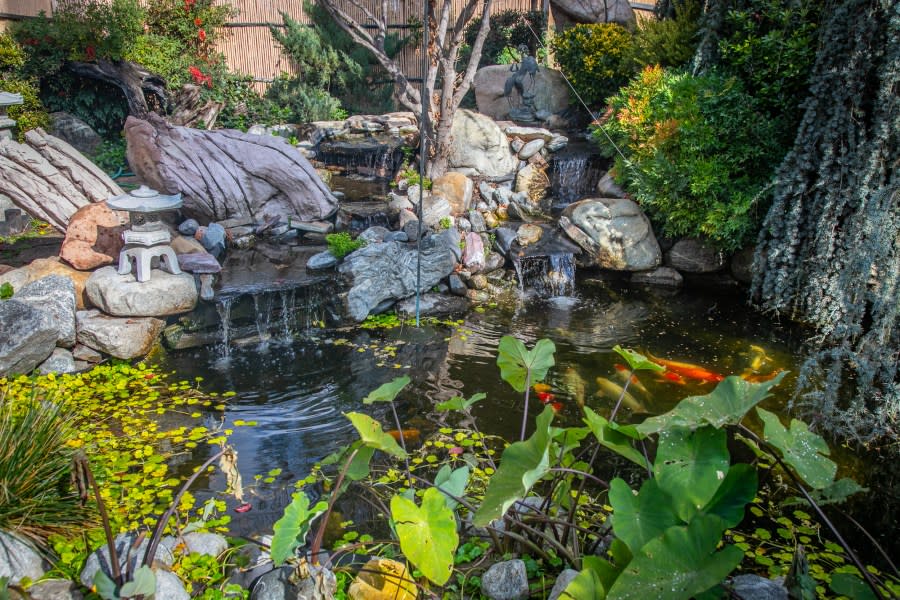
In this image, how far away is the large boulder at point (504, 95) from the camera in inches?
480

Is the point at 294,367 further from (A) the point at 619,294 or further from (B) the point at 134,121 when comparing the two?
(B) the point at 134,121

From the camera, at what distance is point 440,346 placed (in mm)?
6859

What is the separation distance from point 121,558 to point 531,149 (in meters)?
9.00

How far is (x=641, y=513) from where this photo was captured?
8.34ft

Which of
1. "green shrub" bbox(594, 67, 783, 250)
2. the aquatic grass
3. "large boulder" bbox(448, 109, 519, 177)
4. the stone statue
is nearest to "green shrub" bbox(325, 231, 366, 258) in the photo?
"large boulder" bbox(448, 109, 519, 177)

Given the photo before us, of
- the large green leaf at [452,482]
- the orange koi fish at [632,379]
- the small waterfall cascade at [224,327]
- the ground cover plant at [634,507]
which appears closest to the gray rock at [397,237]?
the small waterfall cascade at [224,327]

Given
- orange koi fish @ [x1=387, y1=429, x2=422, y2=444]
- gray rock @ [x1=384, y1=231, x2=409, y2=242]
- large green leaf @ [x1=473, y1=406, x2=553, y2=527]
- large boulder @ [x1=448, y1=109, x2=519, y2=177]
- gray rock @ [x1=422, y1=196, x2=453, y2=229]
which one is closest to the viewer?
large green leaf @ [x1=473, y1=406, x2=553, y2=527]

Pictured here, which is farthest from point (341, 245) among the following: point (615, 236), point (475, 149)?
point (615, 236)

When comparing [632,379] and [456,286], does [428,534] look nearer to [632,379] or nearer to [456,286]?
[632,379]

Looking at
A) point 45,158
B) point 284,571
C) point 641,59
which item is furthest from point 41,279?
point 641,59

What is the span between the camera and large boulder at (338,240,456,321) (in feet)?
24.3

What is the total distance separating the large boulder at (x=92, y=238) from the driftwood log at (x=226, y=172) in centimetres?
136

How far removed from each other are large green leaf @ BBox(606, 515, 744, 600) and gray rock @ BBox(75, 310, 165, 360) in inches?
213

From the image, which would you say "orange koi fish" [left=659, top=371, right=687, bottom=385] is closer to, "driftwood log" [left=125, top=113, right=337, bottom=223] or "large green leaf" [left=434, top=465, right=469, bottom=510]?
"large green leaf" [left=434, top=465, right=469, bottom=510]
